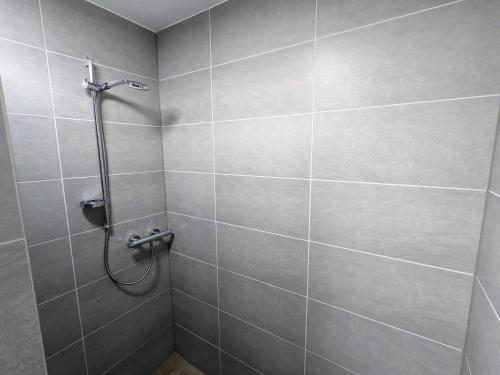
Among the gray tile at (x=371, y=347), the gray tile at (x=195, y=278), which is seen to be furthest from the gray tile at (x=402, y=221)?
the gray tile at (x=195, y=278)

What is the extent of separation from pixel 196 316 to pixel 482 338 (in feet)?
4.77

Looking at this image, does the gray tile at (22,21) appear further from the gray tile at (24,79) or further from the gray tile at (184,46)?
the gray tile at (184,46)

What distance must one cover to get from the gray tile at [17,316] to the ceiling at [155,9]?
50.6 inches

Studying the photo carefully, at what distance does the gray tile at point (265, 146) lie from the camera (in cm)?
103

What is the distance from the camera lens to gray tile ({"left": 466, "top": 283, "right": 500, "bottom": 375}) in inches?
23.2

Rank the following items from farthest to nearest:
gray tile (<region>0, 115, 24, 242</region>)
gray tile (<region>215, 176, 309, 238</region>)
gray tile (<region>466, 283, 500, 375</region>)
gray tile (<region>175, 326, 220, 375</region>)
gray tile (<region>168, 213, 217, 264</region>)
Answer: gray tile (<region>175, 326, 220, 375</region>), gray tile (<region>168, 213, 217, 264</region>), gray tile (<region>215, 176, 309, 238</region>), gray tile (<region>466, 283, 500, 375</region>), gray tile (<region>0, 115, 24, 242</region>)

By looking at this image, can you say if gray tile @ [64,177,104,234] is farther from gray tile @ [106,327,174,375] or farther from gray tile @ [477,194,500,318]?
gray tile @ [477,194,500,318]

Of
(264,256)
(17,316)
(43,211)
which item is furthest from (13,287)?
(264,256)

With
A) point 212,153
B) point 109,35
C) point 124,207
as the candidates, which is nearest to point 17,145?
point 124,207

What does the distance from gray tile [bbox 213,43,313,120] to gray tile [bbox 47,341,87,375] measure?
1.45 meters

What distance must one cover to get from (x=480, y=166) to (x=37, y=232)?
68.4 inches

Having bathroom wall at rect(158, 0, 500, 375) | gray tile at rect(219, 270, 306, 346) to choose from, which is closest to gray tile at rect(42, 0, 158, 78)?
bathroom wall at rect(158, 0, 500, 375)

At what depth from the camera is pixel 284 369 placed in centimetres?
123

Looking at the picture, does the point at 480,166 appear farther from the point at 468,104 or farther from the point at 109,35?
the point at 109,35
